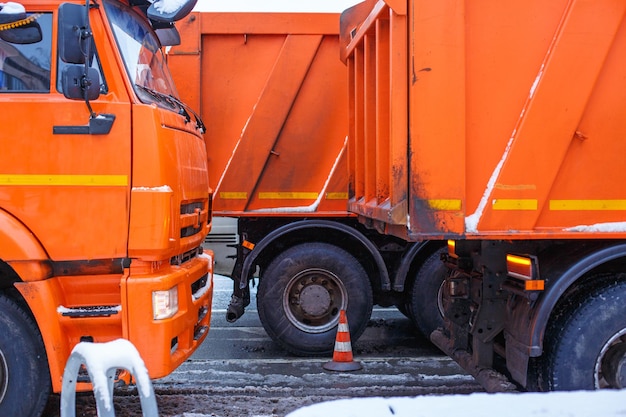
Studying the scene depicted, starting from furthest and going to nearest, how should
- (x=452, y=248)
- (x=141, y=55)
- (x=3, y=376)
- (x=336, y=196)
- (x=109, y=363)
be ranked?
(x=336, y=196), (x=452, y=248), (x=141, y=55), (x=3, y=376), (x=109, y=363)

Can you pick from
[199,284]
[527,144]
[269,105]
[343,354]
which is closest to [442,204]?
[527,144]

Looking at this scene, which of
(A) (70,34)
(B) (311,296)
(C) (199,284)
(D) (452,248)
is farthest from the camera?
(B) (311,296)

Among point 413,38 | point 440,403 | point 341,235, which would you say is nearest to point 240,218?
point 341,235

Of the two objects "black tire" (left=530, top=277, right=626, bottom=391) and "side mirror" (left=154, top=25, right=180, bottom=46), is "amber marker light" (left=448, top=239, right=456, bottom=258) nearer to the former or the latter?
"black tire" (left=530, top=277, right=626, bottom=391)

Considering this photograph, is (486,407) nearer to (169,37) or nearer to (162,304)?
(162,304)

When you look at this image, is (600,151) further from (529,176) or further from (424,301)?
(424,301)

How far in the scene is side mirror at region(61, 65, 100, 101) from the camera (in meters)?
3.54

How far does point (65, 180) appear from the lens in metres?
3.72

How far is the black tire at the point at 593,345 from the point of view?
3746 millimetres

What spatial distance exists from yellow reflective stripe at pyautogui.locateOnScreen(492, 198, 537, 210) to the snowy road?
205cm

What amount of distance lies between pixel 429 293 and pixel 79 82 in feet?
13.5

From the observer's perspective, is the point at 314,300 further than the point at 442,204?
Yes

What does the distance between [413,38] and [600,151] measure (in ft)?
4.57

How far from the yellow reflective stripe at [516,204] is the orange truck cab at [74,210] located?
2.11m
